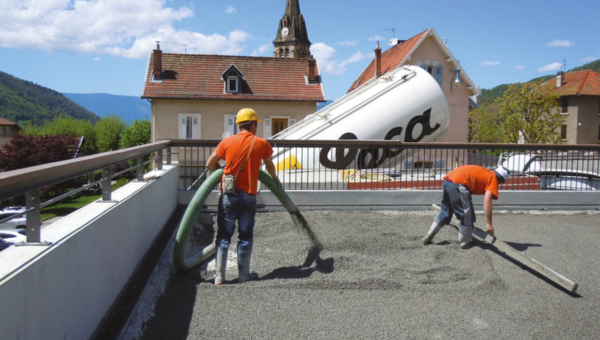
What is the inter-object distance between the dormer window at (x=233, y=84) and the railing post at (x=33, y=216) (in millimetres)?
33962

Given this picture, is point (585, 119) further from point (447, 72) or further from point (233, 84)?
point (233, 84)

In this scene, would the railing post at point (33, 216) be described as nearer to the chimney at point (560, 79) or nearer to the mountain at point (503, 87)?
the chimney at point (560, 79)

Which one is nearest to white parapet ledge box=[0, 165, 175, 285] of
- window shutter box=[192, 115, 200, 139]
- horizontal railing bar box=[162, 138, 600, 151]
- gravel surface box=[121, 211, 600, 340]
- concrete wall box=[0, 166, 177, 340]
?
concrete wall box=[0, 166, 177, 340]

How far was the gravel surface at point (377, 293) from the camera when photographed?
14.2ft

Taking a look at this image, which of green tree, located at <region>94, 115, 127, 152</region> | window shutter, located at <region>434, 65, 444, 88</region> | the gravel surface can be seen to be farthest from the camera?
green tree, located at <region>94, 115, 127, 152</region>

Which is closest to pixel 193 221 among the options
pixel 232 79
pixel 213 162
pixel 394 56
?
pixel 213 162

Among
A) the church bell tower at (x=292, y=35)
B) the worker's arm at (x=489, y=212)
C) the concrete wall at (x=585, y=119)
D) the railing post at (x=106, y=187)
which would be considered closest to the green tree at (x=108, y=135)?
the church bell tower at (x=292, y=35)

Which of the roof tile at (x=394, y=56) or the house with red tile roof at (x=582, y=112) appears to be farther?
the house with red tile roof at (x=582, y=112)

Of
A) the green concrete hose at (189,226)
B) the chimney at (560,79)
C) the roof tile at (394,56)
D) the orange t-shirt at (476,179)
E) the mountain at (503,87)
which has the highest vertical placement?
the mountain at (503,87)

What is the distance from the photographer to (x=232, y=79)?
36.4m

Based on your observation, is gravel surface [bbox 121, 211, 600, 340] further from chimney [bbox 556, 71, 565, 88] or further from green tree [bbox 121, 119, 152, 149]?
green tree [bbox 121, 119, 152, 149]

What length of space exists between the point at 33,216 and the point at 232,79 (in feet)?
112

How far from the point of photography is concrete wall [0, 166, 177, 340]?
2.58 m

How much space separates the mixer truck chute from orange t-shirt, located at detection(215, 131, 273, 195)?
9299 millimetres
